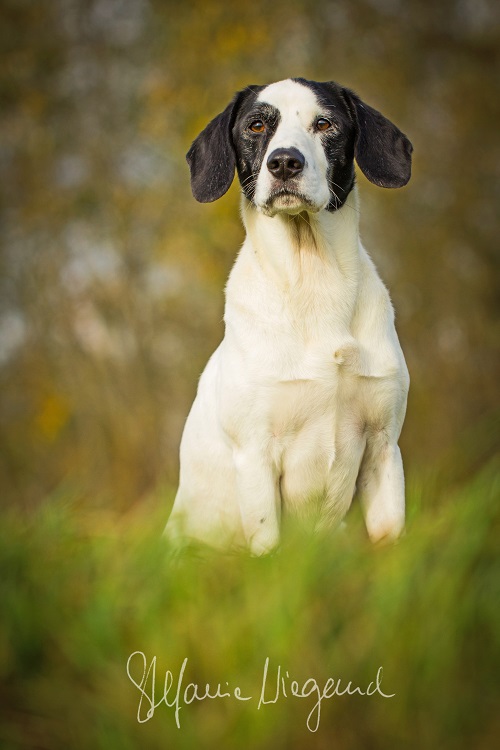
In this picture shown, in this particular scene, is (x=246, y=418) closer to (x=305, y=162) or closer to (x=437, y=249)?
(x=305, y=162)

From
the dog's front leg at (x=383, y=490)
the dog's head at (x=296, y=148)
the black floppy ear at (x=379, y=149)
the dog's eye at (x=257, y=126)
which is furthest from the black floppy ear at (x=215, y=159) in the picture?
the dog's front leg at (x=383, y=490)

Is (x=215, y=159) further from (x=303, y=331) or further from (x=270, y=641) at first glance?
(x=270, y=641)

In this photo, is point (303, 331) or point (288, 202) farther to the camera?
point (303, 331)

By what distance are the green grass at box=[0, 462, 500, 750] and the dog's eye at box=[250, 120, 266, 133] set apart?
1917 millimetres

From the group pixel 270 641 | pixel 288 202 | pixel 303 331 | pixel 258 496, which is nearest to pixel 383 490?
pixel 258 496

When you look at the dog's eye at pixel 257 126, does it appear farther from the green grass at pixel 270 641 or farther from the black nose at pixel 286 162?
the green grass at pixel 270 641

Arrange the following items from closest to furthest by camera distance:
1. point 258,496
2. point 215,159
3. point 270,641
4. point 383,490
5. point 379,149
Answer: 1. point 270,641
2. point 258,496
3. point 383,490
4. point 379,149
5. point 215,159

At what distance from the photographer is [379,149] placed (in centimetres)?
369

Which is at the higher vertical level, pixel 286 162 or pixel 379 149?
pixel 379 149

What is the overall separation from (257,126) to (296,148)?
361mm

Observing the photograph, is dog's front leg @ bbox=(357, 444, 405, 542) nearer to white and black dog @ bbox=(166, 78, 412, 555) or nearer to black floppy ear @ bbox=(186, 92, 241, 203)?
white and black dog @ bbox=(166, 78, 412, 555)

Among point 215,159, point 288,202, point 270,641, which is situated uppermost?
point 215,159

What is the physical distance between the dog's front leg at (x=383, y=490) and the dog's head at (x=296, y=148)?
1045mm

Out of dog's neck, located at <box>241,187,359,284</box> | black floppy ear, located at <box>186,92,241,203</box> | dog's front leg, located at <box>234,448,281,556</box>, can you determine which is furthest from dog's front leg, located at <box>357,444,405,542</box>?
black floppy ear, located at <box>186,92,241,203</box>
